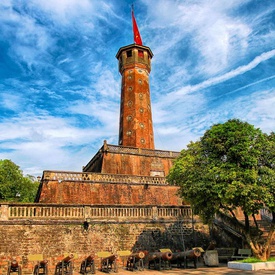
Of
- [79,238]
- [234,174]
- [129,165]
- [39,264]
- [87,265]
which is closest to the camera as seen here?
[39,264]

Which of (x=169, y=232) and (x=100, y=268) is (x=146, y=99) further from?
(x=100, y=268)

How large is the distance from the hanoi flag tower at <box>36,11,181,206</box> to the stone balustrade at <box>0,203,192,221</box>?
215 inches

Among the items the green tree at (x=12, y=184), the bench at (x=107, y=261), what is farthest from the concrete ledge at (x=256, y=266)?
the green tree at (x=12, y=184)

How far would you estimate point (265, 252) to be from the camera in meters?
13.4

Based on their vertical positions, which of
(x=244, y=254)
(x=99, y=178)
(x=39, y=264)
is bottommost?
(x=244, y=254)

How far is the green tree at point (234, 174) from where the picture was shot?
12984mm

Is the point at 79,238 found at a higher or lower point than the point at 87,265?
higher

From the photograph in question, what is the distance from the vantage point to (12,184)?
34469 mm

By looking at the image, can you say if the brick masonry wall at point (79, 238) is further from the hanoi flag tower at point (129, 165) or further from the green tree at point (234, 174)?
the hanoi flag tower at point (129, 165)

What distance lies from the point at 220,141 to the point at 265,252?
520 cm

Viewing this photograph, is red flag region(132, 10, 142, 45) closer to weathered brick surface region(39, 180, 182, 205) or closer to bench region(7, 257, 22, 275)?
weathered brick surface region(39, 180, 182, 205)

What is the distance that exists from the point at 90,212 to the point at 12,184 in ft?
71.3

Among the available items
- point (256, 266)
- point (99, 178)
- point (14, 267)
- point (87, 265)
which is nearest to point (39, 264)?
point (14, 267)

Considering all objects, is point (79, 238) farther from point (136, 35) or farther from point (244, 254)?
point (136, 35)
